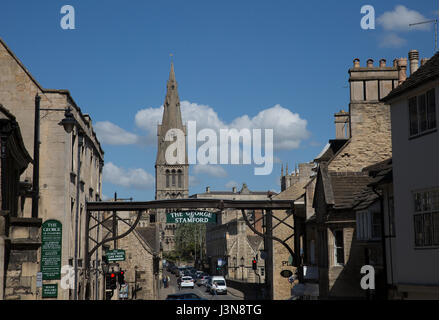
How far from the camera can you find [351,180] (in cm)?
3244

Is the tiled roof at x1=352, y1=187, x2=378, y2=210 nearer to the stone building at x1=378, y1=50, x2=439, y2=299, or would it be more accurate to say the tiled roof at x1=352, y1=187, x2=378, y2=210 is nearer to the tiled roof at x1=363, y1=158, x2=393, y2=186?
the tiled roof at x1=363, y1=158, x2=393, y2=186

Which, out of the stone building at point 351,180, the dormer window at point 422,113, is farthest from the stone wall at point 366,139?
the dormer window at point 422,113

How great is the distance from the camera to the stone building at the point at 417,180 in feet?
62.8

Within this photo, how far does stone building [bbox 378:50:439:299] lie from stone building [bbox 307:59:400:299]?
26.0ft

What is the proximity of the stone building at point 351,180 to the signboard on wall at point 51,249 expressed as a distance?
41.8 ft

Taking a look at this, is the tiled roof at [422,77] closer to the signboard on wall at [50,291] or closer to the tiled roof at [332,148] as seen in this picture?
the signboard on wall at [50,291]

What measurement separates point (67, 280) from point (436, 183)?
1617cm

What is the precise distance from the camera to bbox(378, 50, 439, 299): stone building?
62.8ft

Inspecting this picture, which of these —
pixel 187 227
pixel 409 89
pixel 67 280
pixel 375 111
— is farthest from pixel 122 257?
A: pixel 187 227

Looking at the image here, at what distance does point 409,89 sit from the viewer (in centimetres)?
2030

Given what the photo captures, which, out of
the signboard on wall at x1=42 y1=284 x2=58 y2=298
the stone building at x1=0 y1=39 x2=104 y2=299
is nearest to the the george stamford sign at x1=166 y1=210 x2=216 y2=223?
the stone building at x1=0 y1=39 x2=104 y2=299

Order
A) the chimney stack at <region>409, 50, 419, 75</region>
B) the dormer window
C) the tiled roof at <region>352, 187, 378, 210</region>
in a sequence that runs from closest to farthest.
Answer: the dormer window
the tiled roof at <region>352, 187, 378, 210</region>
the chimney stack at <region>409, 50, 419, 75</region>
